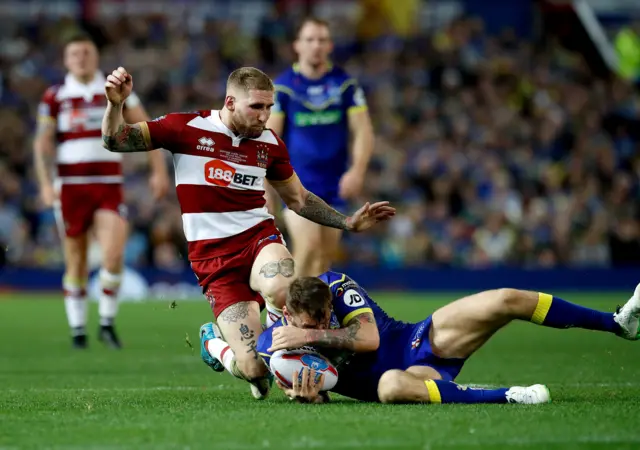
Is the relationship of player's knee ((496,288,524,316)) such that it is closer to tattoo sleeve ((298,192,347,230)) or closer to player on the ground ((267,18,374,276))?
tattoo sleeve ((298,192,347,230))

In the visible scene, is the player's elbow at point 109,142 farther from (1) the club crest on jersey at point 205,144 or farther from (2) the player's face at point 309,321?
(2) the player's face at point 309,321

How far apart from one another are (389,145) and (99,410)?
15.1 metres

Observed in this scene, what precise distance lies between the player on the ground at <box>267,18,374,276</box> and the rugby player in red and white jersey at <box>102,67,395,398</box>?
295cm

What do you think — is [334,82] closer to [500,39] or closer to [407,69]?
[407,69]

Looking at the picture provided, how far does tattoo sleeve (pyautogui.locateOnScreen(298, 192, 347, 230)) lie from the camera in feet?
24.8

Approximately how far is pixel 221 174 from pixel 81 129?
4.30 meters

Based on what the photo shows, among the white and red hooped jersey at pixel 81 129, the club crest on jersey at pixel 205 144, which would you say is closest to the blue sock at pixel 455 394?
the club crest on jersey at pixel 205 144

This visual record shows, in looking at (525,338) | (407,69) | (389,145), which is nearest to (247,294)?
(525,338)

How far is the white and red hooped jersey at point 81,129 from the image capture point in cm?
1127

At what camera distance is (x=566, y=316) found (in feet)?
21.4

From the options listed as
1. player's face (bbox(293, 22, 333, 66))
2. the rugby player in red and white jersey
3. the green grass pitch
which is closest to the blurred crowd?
the green grass pitch

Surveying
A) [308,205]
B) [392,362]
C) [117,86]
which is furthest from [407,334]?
[117,86]

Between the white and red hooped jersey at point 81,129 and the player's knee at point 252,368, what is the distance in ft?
15.5

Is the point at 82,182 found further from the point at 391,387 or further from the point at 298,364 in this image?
the point at 391,387
